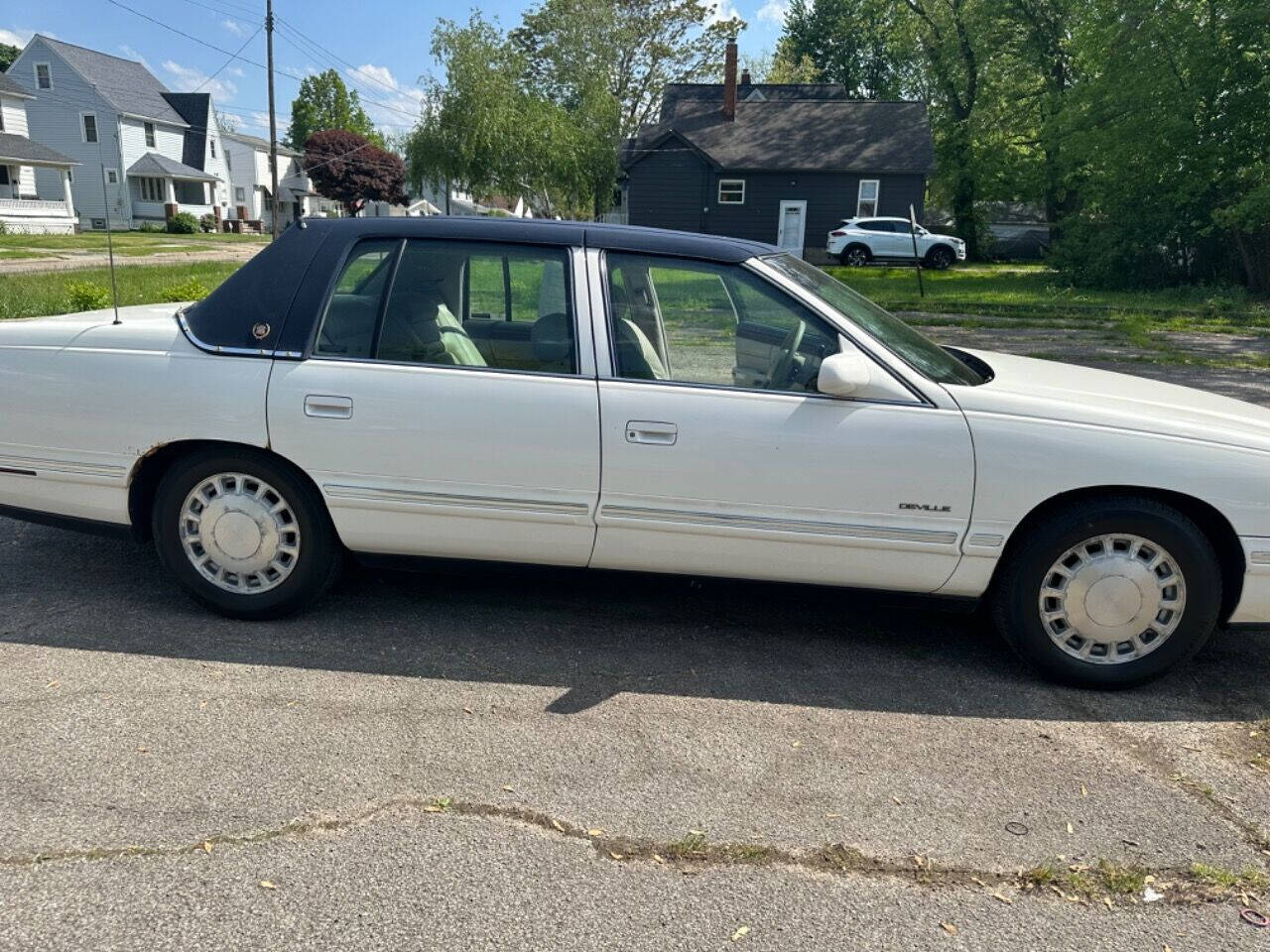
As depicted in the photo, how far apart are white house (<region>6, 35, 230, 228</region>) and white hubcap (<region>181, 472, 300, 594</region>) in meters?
53.9

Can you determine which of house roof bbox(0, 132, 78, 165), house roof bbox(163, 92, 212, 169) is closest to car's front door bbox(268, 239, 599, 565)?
house roof bbox(0, 132, 78, 165)

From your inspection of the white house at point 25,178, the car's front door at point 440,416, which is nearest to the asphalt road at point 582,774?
the car's front door at point 440,416

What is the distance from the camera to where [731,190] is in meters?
39.5

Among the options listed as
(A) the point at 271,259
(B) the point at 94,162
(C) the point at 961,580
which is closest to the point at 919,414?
(C) the point at 961,580

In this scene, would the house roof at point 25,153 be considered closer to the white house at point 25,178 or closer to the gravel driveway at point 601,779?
the white house at point 25,178

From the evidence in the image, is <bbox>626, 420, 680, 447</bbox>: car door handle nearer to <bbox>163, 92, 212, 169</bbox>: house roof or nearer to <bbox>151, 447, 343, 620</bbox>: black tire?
<bbox>151, 447, 343, 620</bbox>: black tire

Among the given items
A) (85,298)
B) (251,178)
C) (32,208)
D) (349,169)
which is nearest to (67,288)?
(85,298)

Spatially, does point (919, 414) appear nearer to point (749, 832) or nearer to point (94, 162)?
point (749, 832)

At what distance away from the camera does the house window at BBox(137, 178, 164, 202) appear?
58500 mm

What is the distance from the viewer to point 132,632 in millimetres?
4031

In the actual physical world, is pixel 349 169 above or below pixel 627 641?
above

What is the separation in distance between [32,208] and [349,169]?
3043 centimetres

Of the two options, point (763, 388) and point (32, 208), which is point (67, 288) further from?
point (32, 208)

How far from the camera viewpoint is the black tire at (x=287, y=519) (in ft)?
13.0
